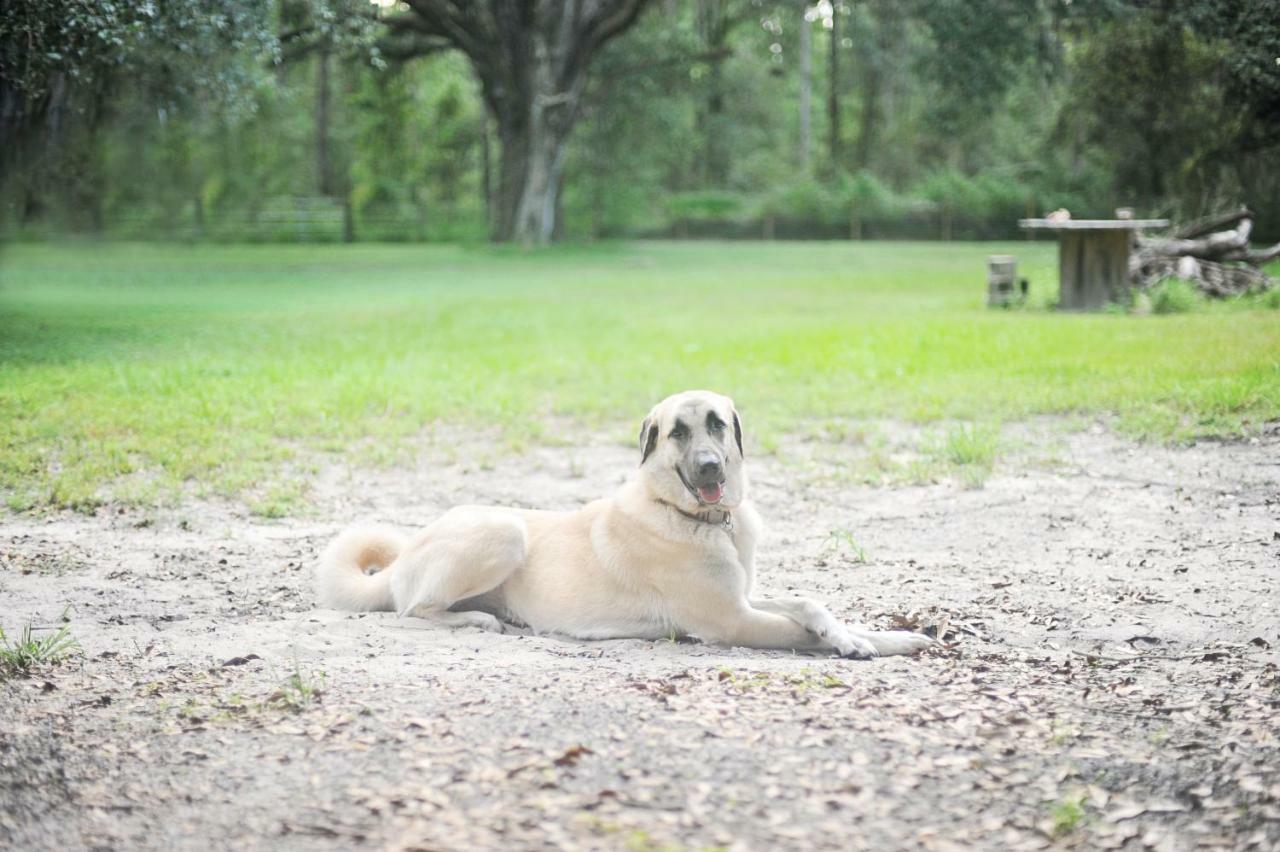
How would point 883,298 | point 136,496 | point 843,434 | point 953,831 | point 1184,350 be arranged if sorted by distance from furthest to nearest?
1. point 883,298
2. point 1184,350
3. point 843,434
4. point 136,496
5. point 953,831

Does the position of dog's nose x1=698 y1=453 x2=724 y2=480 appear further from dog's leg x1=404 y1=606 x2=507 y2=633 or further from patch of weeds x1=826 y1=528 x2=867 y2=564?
patch of weeds x1=826 y1=528 x2=867 y2=564

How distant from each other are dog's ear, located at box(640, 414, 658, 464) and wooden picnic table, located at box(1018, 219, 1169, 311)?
1282 cm

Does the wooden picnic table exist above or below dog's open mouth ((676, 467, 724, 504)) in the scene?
above

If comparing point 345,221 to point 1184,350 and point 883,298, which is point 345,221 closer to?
point 883,298

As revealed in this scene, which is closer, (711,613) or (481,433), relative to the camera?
(711,613)

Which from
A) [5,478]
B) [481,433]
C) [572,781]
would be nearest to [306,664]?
[572,781]

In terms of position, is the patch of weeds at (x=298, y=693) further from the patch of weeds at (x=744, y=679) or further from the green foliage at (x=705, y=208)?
the green foliage at (x=705, y=208)

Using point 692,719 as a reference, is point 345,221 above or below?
above

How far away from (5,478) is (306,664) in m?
4.43

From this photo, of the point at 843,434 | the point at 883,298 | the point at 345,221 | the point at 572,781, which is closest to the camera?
the point at 572,781

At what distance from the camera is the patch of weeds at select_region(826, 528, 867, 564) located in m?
6.79

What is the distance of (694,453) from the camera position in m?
5.12

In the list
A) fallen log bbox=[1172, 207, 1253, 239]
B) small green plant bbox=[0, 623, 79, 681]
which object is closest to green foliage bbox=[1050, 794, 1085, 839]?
small green plant bbox=[0, 623, 79, 681]

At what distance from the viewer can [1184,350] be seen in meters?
11.5
